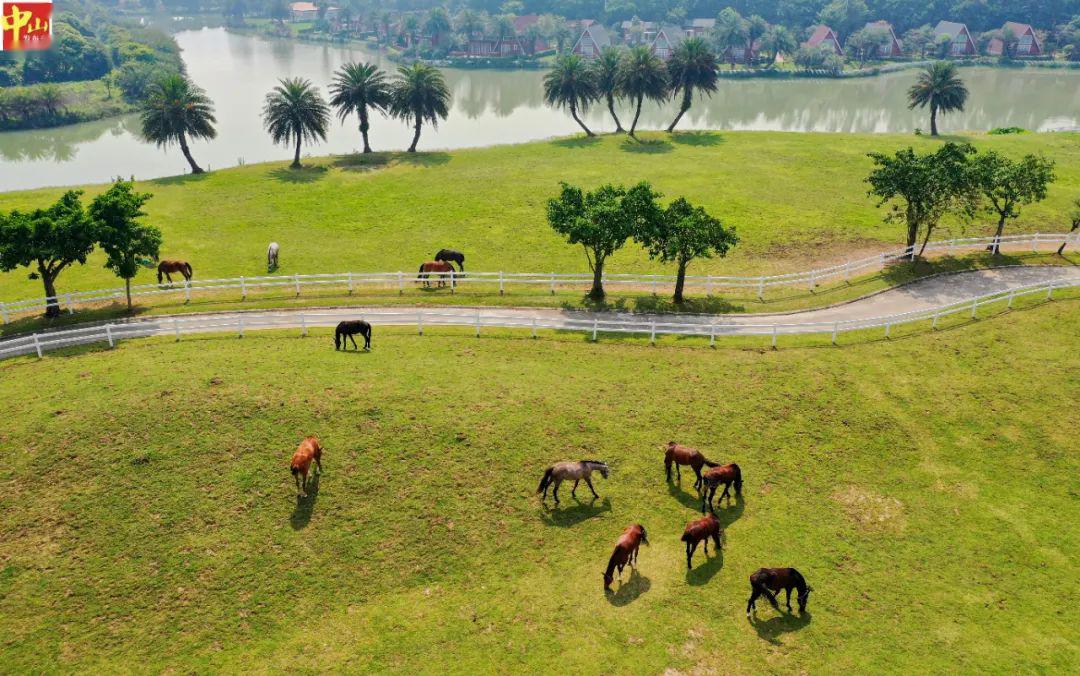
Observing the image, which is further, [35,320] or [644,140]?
[644,140]

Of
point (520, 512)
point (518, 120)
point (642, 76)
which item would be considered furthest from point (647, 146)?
point (520, 512)

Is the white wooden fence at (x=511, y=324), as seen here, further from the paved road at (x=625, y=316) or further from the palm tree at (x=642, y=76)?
the palm tree at (x=642, y=76)

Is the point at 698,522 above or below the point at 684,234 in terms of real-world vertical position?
below

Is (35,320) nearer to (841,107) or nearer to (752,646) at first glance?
(752,646)

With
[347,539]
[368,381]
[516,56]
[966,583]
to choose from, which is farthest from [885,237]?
[516,56]

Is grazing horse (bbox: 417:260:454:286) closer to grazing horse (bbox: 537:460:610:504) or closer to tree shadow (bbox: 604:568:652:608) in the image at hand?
grazing horse (bbox: 537:460:610:504)

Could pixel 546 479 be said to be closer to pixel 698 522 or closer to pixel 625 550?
pixel 625 550

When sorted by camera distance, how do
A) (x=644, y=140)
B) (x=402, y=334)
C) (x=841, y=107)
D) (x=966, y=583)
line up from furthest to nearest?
(x=841, y=107)
(x=644, y=140)
(x=402, y=334)
(x=966, y=583)
